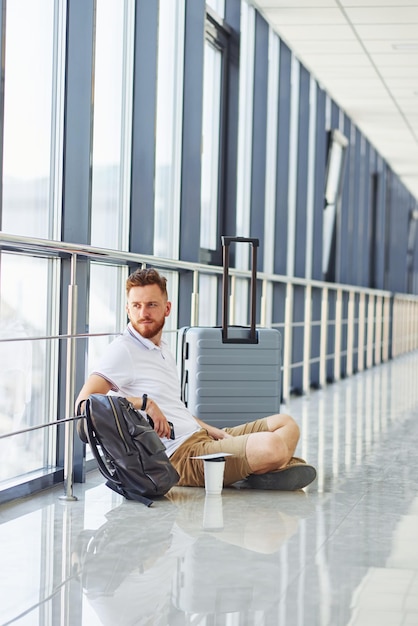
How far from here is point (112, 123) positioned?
3.76 meters

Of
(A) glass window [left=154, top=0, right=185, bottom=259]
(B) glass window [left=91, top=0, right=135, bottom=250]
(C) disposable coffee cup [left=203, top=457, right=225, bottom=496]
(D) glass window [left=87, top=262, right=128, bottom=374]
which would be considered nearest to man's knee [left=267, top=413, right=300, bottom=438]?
(C) disposable coffee cup [left=203, top=457, right=225, bottom=496]

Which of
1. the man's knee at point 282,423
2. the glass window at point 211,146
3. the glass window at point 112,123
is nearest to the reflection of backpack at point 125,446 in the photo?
the man's knee at point 282,423

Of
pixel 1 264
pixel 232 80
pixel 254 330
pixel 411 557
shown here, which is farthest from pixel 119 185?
pixel 411 557

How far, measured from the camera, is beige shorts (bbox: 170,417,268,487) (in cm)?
288

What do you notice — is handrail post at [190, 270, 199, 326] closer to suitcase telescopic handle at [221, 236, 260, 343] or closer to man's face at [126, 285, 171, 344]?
suitcase telescopic handle at [221, 236, 260, 343]

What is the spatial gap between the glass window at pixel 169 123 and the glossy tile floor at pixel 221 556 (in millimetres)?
1441

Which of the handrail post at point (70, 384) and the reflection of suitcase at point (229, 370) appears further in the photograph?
the reflection of suitcase at point (229, 370)

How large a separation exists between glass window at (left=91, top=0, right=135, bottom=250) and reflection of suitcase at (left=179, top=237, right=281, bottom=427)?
0.57m

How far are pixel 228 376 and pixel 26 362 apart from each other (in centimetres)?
65

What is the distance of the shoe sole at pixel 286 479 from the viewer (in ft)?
9.71

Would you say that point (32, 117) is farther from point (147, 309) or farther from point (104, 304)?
point (104, 304)

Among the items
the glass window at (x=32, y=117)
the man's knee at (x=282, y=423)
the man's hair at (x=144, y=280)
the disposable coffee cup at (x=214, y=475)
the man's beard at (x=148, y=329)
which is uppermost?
the glass window at (x=32, y=117)

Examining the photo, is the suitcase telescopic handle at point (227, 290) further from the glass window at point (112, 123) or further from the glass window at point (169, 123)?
the glass window at point (169, 123)

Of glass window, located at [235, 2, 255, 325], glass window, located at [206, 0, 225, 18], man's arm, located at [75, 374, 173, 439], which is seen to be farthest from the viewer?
glass window, located at [235, 2, 255, 325]
